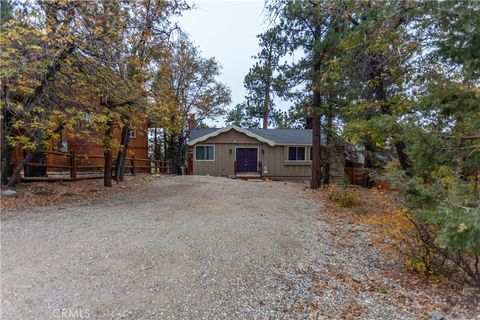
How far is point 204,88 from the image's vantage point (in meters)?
23.2

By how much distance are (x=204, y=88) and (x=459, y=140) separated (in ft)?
69.6

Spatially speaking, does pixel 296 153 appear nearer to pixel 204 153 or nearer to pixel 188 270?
pixel 204 153

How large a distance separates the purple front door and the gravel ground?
1163cm

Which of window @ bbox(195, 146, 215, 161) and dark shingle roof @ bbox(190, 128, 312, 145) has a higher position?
dark shingle roof @ bbox(190, 128, 312, 145)

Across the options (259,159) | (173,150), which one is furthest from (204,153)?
(173,150)

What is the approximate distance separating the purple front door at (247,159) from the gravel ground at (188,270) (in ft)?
38.2

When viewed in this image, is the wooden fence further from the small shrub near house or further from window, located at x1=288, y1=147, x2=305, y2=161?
window, located at x1=288, y1=147, x2=305, y2=161

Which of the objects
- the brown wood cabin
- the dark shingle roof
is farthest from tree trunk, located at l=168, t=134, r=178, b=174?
the dark shingle roof

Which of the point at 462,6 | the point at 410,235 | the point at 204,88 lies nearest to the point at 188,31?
the point at 462,6

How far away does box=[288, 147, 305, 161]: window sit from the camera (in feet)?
58.0

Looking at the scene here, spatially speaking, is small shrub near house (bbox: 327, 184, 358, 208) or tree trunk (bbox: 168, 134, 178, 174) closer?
small shrub near house (bbox: 327, 184, 358, 208)

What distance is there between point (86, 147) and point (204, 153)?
6.63 meters

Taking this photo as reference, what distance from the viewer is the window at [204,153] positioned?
17484 millimetres

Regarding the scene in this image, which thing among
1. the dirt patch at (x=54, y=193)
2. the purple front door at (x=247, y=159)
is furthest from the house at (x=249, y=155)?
the dirt patch at (x=54, y=193)
